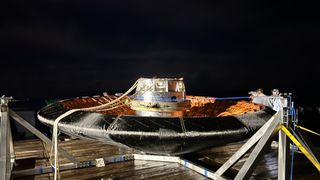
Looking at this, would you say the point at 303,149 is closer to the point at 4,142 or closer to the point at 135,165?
the point at 135,165

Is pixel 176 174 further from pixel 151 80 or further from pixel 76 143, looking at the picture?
pixel 76 143

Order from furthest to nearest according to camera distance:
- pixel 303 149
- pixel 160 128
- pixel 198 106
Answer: pixel 198 106 → pixel 160 128 → pixel 303 149

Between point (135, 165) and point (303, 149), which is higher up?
point (303, 149)

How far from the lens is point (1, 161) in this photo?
3.11m

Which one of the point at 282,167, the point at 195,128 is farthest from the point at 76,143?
the point at 282,167

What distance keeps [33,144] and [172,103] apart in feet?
11.3

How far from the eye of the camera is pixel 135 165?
413 cm

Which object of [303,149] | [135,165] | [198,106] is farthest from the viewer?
[198,106]

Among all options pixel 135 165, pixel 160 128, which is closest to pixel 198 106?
pixel 135 165

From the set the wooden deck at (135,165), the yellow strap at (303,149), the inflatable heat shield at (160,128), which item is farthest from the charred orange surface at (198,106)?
the yellow strap at (303,149)

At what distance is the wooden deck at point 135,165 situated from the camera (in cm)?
370

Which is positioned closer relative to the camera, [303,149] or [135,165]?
[303,149]

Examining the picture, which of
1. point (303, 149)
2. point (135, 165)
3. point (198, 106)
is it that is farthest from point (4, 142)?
point (198, 106)

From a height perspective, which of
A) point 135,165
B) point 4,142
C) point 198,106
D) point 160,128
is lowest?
point 135,165
